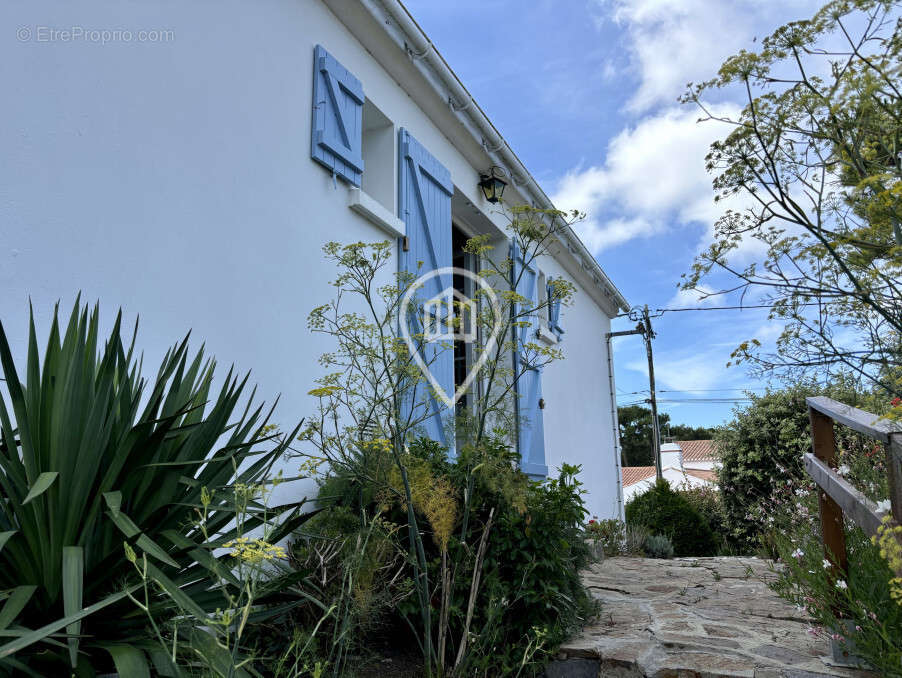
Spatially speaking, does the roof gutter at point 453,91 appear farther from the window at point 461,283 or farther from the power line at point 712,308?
the power line at point 712,308

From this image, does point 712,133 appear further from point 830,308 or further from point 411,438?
point 411,438

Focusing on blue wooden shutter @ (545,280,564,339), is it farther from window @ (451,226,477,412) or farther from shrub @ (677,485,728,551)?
shrub @ (677,485,728,551)

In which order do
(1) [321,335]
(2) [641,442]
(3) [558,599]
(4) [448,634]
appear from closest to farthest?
(4) [448,634], (3) [558,599], (1) [321,335], (2) [641,442]

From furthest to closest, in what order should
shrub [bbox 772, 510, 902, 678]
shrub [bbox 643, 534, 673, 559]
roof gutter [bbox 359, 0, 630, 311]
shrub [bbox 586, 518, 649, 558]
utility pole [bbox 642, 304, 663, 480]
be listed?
utility pole [bbox 642, 304, 663, 480]
shrub [bbox 643, 534, 673, 559]
shrub [bbox 586, 518, 649, 558]
roof gutter [bbox 359, 0, 630, 311]
shrub [bbox 772, 510, 902, 678]

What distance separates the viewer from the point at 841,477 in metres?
2.29

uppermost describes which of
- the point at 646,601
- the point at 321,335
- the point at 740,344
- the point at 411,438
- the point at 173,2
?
the point at 173,2

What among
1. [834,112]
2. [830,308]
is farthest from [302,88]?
[830,308]

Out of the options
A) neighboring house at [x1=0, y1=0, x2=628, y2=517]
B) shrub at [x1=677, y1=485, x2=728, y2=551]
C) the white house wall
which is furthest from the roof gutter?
shrub at [x1=677, y1=485, x2=728, y2=551]

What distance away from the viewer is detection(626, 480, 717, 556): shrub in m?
7.37

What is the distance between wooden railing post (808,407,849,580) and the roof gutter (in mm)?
3446

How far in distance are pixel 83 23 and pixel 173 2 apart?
1.70 ft

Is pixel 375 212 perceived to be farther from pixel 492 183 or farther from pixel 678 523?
pixel 678 523

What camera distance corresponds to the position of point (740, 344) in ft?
8.41

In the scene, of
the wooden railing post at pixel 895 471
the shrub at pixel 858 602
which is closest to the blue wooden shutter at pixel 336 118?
the wooden railing post at pixel 895 471
